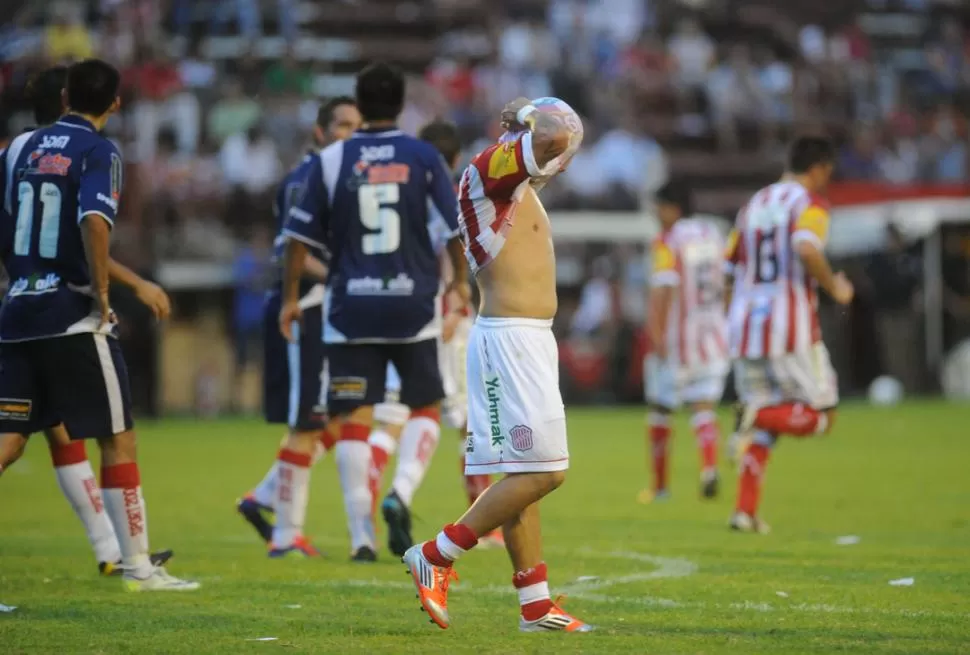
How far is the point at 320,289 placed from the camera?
389 inches

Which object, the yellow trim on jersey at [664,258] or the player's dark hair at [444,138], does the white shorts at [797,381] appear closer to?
the player's dark hair at [444,138]

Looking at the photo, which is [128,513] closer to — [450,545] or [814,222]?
[450,545]

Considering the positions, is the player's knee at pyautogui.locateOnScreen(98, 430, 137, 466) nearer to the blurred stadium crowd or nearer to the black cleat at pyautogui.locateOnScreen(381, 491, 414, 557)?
the black cleat at pyautogui.locateOnScreen(381, 491, 414, 557)

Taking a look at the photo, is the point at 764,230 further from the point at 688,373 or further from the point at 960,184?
the point at 960,184

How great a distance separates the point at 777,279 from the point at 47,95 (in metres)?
5.06

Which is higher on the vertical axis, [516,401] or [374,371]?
[516,401]

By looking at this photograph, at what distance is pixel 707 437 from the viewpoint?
1394 cm

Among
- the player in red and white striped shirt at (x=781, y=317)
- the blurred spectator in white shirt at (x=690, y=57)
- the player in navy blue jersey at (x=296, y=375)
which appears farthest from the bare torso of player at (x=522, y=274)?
the blurred spectator in white shirt at (x=690, y=57)

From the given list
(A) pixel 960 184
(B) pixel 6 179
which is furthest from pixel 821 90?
(B) pixel 6 179

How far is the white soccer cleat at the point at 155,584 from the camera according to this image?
8.04 metres

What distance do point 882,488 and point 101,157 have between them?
7.87 meters

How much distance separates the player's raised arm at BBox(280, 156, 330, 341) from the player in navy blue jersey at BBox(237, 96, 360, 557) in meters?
0.18

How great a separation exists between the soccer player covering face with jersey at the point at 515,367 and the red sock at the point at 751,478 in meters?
4.29

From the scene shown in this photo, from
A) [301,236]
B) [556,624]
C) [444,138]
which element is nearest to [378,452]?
[301,236]
